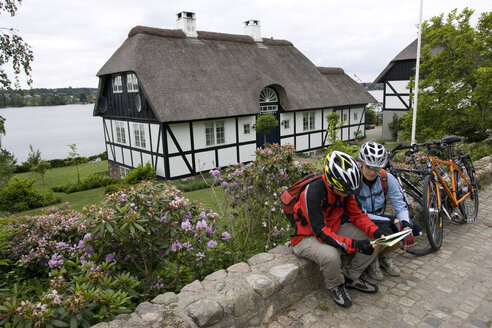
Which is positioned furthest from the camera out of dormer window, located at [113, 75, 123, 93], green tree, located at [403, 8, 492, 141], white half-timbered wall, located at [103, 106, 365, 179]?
dormer window, located at [113, 75, 123, 93]

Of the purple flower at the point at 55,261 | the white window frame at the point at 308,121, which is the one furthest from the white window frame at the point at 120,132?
the purple flower at the point at 55,261

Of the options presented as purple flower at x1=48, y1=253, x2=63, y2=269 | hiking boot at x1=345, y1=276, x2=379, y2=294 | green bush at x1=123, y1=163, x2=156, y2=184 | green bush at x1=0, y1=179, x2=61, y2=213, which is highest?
purple flower at x1=48, y1=253, x2=63, y2=269

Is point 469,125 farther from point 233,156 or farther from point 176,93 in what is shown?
point 176,93

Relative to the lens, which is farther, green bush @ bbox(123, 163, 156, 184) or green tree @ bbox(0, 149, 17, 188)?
green tree @ bbox(0, 149, 17, 188)

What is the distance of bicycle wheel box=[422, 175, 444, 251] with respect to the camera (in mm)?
4219

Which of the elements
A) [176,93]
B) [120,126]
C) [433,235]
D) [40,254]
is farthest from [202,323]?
[120,126]

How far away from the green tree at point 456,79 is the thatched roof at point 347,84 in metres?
9.49

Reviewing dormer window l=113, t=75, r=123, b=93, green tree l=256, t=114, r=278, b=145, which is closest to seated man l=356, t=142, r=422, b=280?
green tree l=256, t=114, r=278, b=145

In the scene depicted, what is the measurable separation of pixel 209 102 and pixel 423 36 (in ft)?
28.8

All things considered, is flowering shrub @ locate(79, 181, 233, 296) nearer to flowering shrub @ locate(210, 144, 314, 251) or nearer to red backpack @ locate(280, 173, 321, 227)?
red backpack @ locate(280, 173, 321, 227)

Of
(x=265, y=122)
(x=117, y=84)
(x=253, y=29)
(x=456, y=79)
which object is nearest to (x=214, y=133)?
(x=265, y=122)

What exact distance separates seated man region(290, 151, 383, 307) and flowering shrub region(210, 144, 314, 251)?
112 centimetres

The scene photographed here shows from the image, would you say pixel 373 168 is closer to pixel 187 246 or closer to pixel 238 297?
pixel 238 297

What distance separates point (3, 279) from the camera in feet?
10.7
